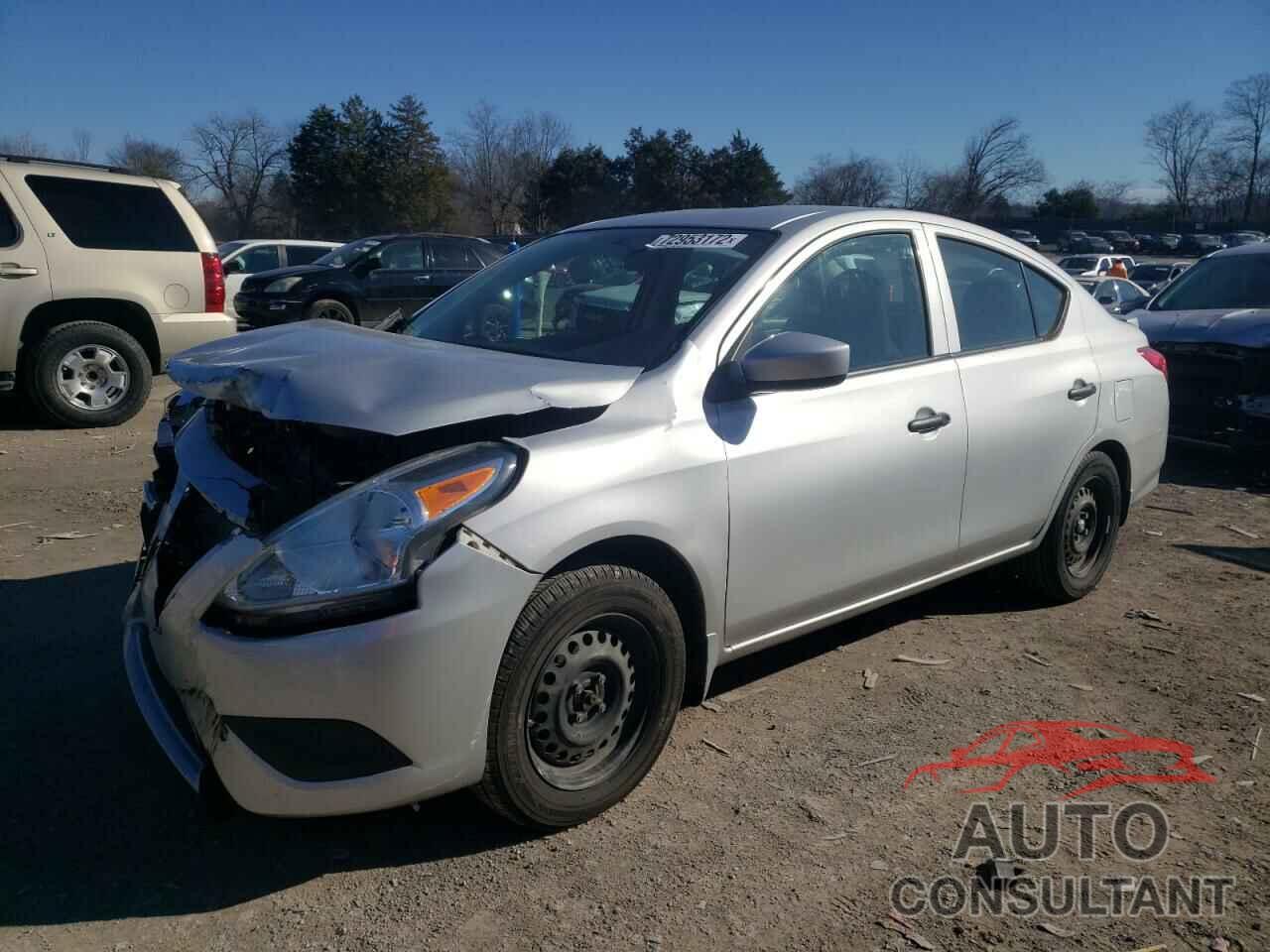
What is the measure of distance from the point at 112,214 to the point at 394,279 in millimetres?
6538

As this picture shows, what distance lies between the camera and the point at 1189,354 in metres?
7.70

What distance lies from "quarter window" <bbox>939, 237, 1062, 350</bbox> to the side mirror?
117cm

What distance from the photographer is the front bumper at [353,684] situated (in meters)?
2.42

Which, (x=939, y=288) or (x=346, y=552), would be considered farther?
(x=939, y=288)

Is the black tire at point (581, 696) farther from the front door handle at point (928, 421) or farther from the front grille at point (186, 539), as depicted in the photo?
the front door handle at point (928, 421)

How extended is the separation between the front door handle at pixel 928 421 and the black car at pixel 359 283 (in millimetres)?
11515

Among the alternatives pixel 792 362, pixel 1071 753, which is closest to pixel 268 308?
pixel 792 362

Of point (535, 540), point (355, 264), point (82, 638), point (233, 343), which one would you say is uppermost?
point (355, 264)

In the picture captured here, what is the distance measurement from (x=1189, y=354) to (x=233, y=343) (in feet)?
23.0

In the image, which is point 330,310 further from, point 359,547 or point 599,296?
point 359,547

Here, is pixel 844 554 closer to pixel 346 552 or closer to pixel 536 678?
pixel 536 678

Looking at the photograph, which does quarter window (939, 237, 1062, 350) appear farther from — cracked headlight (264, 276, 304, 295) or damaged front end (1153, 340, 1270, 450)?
cracked headlight (264, 276, 304, 295)

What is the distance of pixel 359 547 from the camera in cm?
248

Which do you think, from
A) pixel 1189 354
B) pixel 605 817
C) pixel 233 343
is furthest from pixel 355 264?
pixel 605 817
